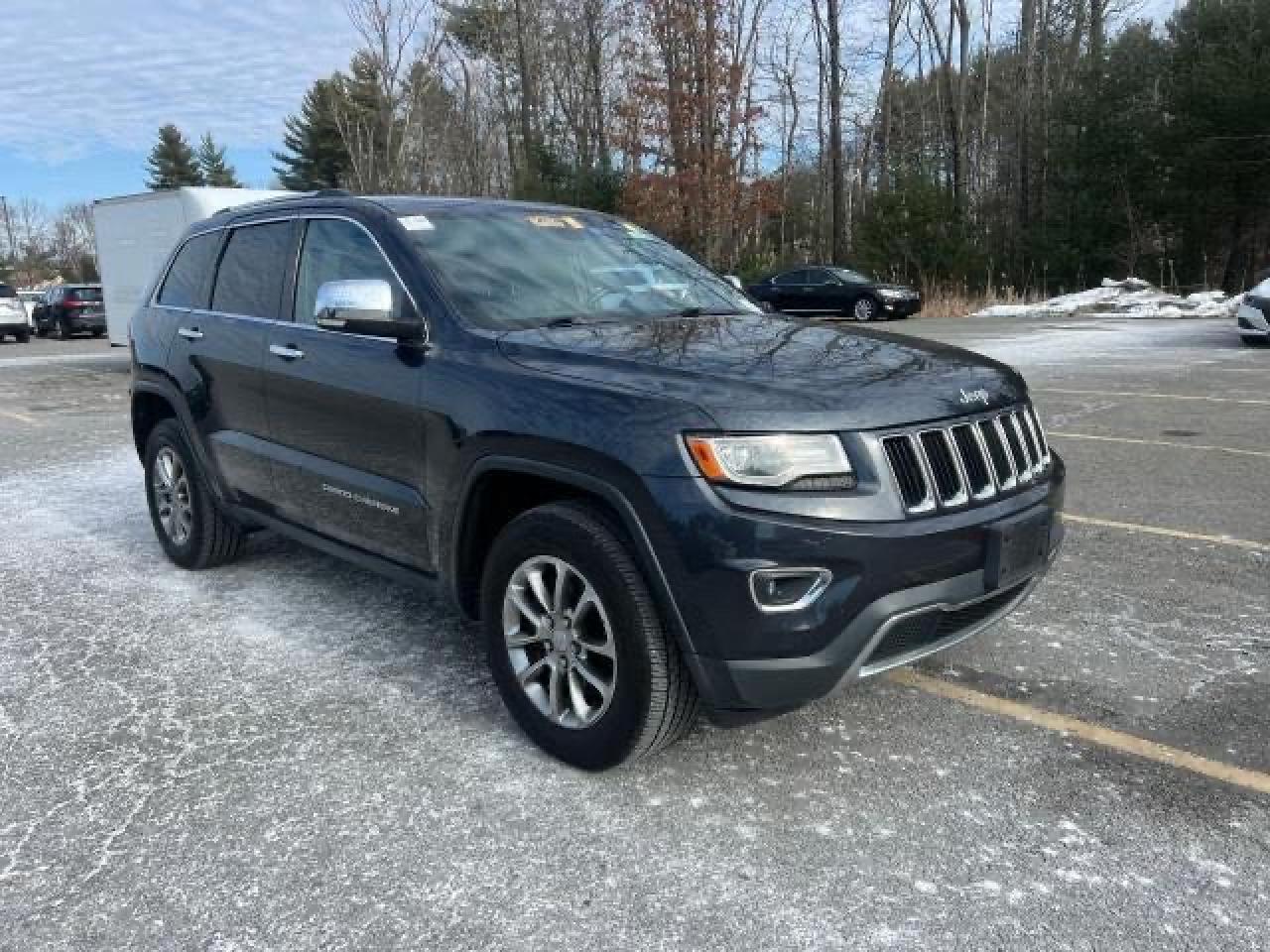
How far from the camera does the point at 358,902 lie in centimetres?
250

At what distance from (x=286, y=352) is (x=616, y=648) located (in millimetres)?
2105

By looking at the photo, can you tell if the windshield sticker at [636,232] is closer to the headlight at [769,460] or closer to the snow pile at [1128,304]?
the headlight at [769,460]

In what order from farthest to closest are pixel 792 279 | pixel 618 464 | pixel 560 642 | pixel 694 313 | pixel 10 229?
pixel 10 229
pixel 792 279
pixel 694 313
pixel 560 642
pixel 618 464

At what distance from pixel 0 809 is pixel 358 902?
1.25m

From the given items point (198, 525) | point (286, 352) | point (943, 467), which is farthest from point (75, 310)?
point (943, 467)

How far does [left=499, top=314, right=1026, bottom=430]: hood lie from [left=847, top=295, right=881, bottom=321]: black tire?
72.9 feet

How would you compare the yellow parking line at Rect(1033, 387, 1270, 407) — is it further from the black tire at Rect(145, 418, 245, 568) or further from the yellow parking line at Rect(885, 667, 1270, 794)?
the black tire at Rect(145, 418, 245, 568)

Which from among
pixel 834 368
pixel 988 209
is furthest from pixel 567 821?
pixel 988 209

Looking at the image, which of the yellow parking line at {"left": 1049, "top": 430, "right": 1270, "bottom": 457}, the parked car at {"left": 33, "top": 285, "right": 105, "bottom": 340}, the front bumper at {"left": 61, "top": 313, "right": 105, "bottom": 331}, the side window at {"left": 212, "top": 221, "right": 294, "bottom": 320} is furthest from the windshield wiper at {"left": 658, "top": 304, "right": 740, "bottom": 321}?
the front bumper at {"left": 61, "top": 313, "right": 105, "bottom": 331}

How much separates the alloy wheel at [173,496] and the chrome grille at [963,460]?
149 inches

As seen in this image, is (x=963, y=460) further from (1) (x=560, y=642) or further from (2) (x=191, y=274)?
(2) (x=191, y=274)

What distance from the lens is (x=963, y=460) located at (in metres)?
2.93

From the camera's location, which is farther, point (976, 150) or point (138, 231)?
point (976, 150)

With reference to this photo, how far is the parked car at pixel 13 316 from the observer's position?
2777 centimetres
